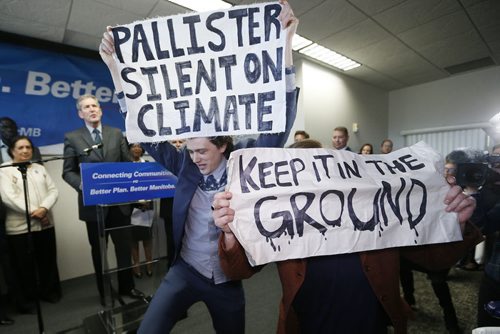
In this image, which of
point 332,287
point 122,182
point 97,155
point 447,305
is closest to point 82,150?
point 97,155

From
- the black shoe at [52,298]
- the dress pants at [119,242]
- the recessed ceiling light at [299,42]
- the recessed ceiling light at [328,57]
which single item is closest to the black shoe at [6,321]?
the black shoe at [52,298]

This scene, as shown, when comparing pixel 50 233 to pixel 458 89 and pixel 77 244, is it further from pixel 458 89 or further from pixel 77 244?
pixel 458 89

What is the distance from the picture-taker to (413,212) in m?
1.02

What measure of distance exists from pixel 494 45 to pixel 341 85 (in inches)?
88.2

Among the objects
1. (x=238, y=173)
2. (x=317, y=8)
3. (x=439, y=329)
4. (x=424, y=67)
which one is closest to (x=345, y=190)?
(x=238, y=173)

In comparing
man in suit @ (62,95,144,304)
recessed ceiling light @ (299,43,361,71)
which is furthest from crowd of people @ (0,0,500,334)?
recessed ceiling light @ (299,43,361,71)

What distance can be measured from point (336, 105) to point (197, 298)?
14.8 feet

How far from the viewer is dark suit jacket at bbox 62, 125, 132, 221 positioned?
7.69 feet

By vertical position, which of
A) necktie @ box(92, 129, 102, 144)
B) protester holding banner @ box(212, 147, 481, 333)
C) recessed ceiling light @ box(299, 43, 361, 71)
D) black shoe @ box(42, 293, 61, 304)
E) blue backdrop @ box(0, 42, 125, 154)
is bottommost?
black shoe @ box(42, 293, 61, 304)

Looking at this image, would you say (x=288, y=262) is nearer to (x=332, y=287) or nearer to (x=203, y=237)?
(x=332, y=287)

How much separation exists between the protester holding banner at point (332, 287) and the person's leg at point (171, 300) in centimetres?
41

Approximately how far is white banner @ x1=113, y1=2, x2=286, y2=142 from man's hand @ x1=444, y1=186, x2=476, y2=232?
28.2 inches

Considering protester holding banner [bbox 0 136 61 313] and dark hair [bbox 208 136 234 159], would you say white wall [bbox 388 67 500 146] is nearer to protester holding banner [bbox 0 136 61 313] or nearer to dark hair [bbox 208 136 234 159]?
dark hair [bbox 208 136 234 159]

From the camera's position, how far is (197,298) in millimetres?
1300
